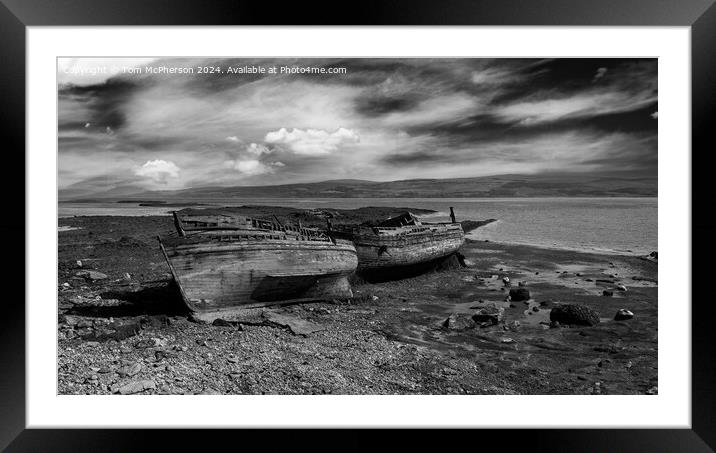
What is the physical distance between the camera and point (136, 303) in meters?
6.49

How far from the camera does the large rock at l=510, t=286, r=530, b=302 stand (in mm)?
6398

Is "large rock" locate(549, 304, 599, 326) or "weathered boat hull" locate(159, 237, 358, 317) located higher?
"weathered boat hull" locate(159, 237, 358, 317)

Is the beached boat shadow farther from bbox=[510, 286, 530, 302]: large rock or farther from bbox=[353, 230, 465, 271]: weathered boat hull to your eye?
bbox=[510, 286, 530, 302]: large rock

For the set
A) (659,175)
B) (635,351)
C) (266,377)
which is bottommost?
(266,377)

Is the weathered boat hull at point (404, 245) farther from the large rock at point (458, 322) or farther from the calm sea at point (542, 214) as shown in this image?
the large rock at point (458, 322)

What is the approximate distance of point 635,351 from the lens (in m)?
5.87

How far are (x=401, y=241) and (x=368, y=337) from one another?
2291mm

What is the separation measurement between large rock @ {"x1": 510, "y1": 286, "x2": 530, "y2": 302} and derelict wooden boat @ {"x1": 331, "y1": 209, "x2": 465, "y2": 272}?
1377 millimetres

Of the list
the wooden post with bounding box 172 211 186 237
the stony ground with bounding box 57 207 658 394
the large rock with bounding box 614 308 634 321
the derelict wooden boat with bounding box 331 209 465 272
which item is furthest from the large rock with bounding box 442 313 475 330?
the wooden post with bounding box 172 211 186 237

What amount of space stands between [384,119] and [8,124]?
5.30m
